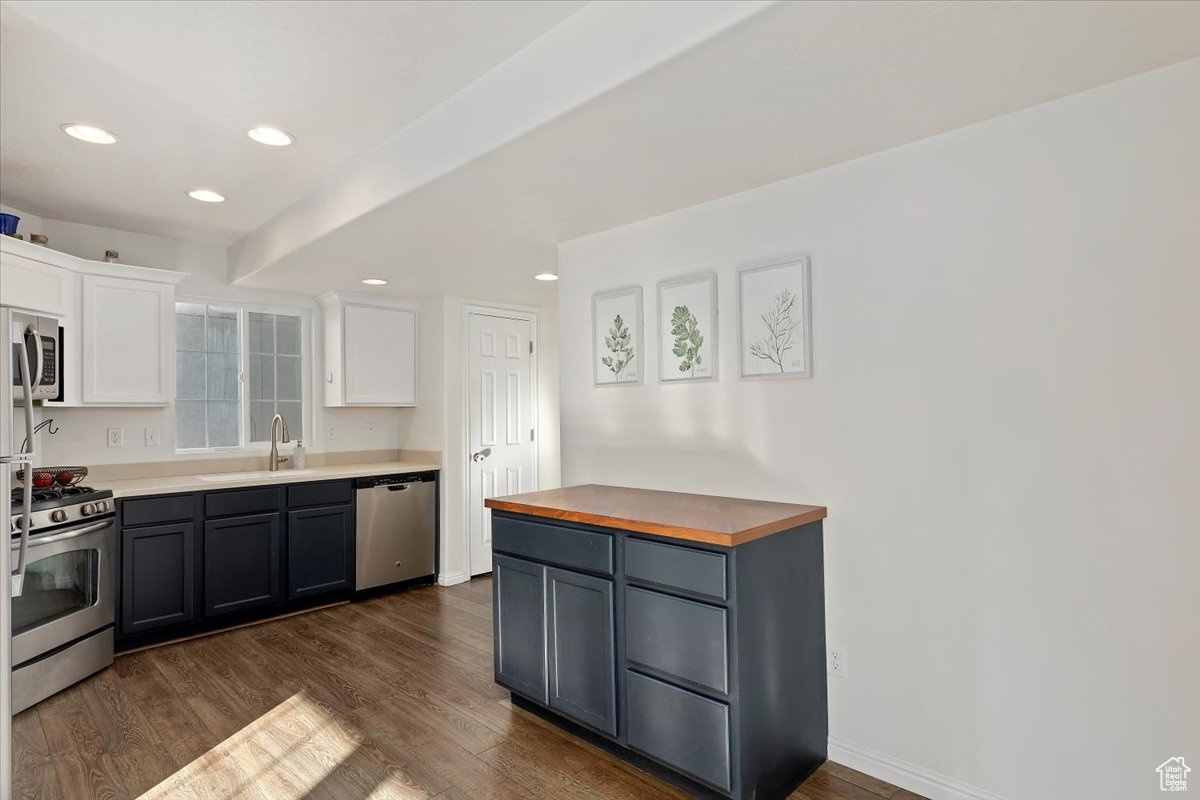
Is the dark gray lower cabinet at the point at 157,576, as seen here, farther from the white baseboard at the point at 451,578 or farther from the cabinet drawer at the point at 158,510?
the white baseboard at the point at 451,578

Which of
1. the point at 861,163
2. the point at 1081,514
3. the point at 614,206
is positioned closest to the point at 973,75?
the point at 861,163

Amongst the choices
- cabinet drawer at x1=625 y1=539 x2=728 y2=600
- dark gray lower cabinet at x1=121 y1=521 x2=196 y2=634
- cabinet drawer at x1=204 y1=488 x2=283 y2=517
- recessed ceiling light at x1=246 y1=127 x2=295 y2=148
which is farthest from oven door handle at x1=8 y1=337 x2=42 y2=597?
cabinet drawer at x1=625 y1=539 x2=728 y2=600

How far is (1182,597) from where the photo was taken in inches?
67.6

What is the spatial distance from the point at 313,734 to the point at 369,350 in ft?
9.42

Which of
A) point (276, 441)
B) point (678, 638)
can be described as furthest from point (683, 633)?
point (276, 441)

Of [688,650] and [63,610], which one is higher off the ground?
[688,650]

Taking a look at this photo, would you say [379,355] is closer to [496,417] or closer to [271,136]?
[496,417]

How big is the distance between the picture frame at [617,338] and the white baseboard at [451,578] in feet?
7.79

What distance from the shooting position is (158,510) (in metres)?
3.57

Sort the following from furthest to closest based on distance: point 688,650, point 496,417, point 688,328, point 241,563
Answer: point 496,417
point 241,563
point 688,328
point 688,650

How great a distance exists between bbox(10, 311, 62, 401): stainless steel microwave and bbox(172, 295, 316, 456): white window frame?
3.07 ft

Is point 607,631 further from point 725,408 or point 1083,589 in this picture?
point 1083,589

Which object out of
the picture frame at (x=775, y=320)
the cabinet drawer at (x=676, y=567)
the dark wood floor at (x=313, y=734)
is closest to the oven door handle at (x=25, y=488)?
the dark wood floor at (x=313, y=734)

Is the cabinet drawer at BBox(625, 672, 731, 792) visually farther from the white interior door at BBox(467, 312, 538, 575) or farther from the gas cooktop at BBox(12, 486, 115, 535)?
the white interior door at BBox(467, 312, 538, 575)
